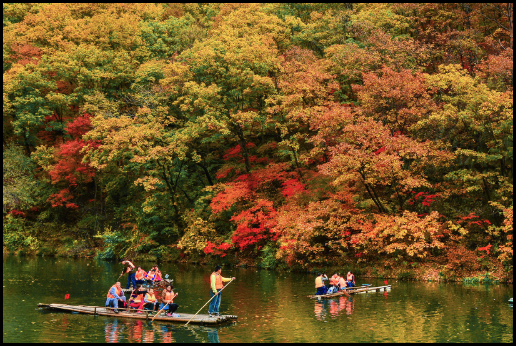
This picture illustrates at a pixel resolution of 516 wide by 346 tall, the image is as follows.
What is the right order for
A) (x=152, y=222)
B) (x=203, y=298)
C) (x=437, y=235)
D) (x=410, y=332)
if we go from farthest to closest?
(x=152, y=222), (x=437, y=235), (x=203, y=298), (x=410, y=332)

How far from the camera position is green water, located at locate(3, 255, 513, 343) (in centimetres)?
1720

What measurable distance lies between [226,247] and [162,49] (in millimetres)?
23045

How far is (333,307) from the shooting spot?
75.5 ft

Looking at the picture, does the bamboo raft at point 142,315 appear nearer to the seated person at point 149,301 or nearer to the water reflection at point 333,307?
the seated person at point 149,301

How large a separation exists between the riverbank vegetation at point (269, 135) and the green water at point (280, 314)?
410cm

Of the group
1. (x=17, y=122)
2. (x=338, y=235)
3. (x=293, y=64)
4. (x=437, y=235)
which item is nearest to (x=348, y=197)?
(x=338, y=235)

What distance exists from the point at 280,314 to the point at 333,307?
9.84 ft

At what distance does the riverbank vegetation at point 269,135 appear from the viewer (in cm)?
3095

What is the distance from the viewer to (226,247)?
37812mm

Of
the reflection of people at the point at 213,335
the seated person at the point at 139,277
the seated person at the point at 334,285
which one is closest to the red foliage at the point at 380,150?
the seated person at the point at 334,285

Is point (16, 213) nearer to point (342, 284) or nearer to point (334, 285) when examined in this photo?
point (334, 285)

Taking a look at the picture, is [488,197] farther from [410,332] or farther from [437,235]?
[410,332]

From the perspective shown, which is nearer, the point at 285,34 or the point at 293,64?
the point at 293,64

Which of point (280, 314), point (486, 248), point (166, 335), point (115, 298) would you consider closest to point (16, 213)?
point (115, 298)
